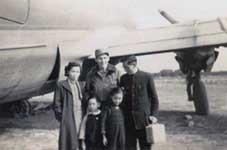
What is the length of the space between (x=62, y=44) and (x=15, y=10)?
5.16 ft

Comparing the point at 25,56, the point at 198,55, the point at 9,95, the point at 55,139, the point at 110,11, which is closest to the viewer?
the point at 25,56

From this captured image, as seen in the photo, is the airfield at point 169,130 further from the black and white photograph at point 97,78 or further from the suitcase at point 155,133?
the suitcase at point 155,133

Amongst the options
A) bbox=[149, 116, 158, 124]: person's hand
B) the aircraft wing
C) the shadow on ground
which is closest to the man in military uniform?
bbox=[149, 116, 158, 124]: person's hand

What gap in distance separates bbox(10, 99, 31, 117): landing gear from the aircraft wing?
250 centimetres

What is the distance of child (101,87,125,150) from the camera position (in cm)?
478

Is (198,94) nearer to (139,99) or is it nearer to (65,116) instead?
(139,99)

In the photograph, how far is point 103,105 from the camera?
5023 millimetres

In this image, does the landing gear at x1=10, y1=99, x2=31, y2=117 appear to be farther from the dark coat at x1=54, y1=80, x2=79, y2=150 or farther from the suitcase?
the suitcase

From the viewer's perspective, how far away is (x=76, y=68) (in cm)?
499

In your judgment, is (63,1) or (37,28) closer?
(37,28)

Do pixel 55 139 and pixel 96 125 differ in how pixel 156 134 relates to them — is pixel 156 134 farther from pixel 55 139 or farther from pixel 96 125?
pixel 55 139

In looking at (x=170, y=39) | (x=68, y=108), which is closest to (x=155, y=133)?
(x=68, y=108)

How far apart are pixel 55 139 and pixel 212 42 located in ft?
9.69

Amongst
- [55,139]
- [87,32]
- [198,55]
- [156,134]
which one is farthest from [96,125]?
[198,55]
